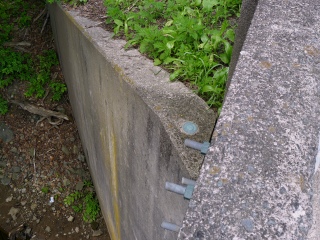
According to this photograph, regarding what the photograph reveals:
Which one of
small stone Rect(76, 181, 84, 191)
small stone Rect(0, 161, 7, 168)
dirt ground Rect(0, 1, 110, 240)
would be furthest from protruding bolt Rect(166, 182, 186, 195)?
small stone Rect(0, 161, 7, 168)

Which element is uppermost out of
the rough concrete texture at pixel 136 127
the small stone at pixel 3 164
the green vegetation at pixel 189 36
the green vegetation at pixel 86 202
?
the green vegetation at pixel 189 36

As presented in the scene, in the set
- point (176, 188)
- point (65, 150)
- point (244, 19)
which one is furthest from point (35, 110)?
point (176, 188)

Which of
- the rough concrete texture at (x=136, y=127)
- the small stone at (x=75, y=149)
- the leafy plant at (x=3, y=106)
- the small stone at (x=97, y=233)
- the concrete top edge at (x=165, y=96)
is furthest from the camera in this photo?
the small stone at (x=75, y=149)

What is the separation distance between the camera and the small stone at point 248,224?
34.3 inches

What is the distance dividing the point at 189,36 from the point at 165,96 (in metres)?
0.60

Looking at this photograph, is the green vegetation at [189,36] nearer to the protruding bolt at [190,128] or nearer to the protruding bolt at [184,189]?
the protruding bolt at [190,128]

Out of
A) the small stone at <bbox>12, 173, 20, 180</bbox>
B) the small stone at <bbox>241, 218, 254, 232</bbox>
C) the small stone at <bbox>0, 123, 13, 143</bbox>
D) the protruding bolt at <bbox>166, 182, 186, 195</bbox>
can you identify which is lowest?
the small stone at <bbox>12, 173, 20, 180</bbox>

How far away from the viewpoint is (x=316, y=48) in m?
1.32

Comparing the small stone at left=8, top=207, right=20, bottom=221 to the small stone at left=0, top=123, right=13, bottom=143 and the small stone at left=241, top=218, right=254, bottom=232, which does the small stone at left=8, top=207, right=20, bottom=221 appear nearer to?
the small stone at left=0, top=123, right=13, bottom=143

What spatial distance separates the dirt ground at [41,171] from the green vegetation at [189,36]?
3477 mm

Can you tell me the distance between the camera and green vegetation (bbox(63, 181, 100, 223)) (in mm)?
5855

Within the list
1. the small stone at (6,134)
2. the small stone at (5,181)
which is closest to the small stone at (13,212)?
the small stone at (5,181)

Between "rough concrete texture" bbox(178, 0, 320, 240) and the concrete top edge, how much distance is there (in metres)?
0.83

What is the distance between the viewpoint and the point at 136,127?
2.75 meters
